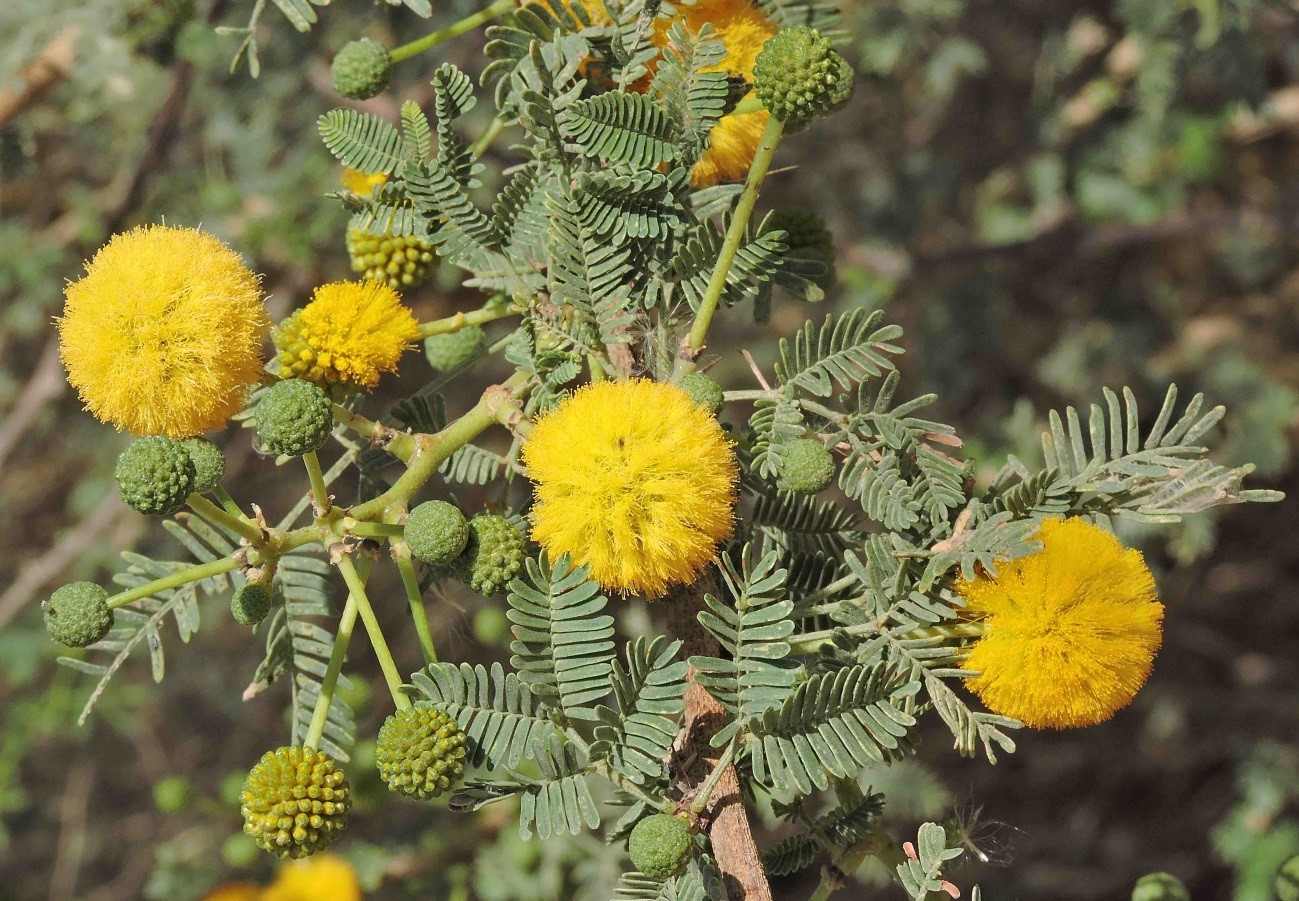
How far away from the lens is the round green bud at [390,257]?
85.8 inches

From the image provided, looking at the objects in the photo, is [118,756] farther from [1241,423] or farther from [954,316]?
[1241,423]

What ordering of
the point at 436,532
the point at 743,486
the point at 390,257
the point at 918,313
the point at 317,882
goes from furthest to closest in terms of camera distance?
the point at 918,313 → the point at 317,882 → the point at 390,257 → the point at 743,486 → the point at 436,532

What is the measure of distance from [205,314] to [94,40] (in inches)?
86.0

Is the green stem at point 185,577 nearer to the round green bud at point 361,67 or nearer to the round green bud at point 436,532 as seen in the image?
the round green bud at point 436,532

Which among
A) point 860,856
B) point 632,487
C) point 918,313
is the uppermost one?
point 632,487

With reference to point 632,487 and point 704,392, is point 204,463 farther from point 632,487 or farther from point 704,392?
point 704,392

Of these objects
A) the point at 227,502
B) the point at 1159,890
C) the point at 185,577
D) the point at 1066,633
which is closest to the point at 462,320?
the point at 227,502

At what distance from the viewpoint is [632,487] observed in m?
1.67

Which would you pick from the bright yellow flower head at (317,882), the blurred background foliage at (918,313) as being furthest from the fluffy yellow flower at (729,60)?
the bright yellow flower head at (317,882)

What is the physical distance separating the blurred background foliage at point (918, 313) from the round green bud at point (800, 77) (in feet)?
5.67

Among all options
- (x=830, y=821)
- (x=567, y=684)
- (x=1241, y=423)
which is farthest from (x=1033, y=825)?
(x=567, y=684)

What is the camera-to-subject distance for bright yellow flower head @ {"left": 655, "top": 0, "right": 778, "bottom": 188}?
2039mm

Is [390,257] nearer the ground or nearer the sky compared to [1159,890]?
nearer the sky

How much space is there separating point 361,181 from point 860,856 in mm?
1524
